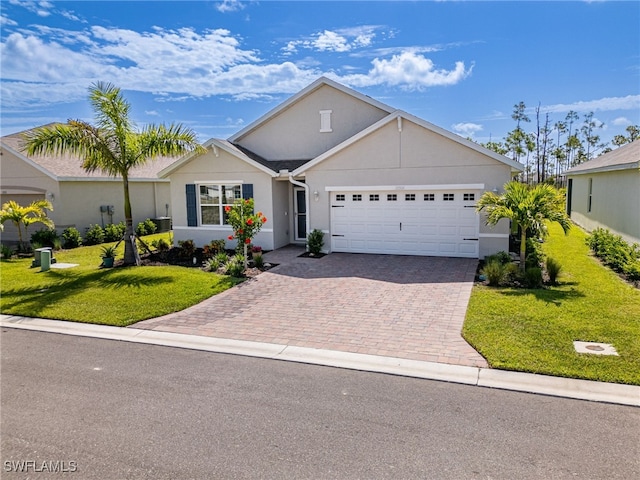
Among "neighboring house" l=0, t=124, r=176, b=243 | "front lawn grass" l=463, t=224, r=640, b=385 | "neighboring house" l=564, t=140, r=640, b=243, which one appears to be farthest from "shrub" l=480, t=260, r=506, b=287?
"neighboring house" l=0, t=124, r=176, b=243

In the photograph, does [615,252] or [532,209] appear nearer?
[532,209]

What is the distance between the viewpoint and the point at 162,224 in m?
23.5

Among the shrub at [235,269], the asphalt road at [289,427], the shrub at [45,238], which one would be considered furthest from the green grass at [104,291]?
the shrub at [45,238]

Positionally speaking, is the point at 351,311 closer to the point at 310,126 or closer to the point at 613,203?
the point at 310,126

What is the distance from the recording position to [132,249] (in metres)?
14.1

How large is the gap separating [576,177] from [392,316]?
2225 cm

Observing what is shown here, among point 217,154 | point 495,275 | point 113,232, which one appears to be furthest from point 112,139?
point 495,275

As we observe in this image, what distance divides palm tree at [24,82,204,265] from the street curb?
6004 mm

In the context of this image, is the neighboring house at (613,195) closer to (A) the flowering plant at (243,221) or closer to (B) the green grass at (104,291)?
(A) the flowering plant at (243,221)

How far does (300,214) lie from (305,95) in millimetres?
4931

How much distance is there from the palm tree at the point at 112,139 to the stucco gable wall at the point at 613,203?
1458 cm

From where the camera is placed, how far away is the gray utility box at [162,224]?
23281 millimetres

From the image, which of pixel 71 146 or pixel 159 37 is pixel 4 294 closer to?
pixel 71 146

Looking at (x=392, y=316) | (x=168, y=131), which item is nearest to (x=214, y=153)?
(x=168, y=131)
